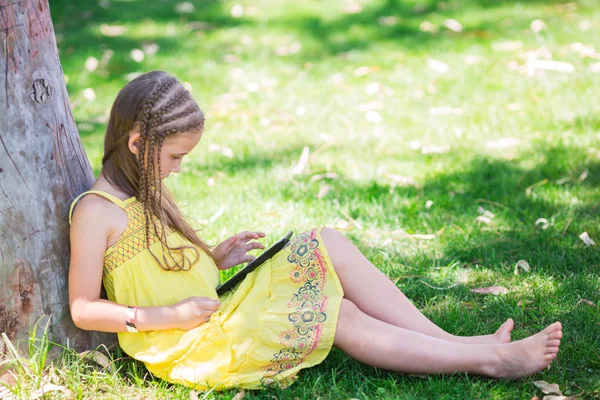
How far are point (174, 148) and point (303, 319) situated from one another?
0.78 metres

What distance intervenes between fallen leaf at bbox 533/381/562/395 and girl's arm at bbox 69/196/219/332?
3.91 ft

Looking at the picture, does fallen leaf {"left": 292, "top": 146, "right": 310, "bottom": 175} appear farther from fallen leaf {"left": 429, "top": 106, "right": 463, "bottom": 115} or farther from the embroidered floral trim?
the embroidered floral trim

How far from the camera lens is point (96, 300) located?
261 centimetres

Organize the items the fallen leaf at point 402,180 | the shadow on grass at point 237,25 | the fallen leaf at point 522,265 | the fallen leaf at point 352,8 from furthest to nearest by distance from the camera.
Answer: the fallen leaf at point 352,8 → the shadow on grass at point 237,25 → the fallen leaf at point 402,180 → the fallen leaf at point 522,265

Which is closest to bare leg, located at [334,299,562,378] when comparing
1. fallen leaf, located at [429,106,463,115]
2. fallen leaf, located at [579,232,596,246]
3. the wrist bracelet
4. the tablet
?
the tablet

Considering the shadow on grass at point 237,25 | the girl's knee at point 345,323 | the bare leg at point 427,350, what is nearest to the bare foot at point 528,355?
the bare leg at point 427,350

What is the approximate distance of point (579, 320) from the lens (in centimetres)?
304

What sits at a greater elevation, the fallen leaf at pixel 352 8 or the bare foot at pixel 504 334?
the bare foot at pixel 504 334

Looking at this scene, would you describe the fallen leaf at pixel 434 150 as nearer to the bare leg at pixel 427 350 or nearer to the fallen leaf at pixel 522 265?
the fallen leaf at pixel 522 265

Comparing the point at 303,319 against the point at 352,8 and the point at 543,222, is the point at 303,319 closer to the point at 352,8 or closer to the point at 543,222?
the point at 543,222

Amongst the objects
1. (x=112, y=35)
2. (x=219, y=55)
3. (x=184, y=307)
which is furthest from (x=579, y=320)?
(x=112, y=35)

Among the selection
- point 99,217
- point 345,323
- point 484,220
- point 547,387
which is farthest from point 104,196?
point 484,220

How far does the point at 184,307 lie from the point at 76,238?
0.45m

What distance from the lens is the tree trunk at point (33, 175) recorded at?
257 cm
